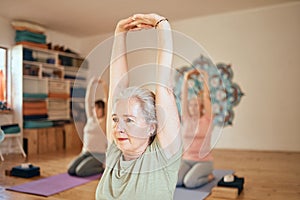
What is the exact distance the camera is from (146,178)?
78 cm

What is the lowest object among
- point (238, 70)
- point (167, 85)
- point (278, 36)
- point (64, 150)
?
point (64, 150)

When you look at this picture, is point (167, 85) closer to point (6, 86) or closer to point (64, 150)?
point (6, 86)

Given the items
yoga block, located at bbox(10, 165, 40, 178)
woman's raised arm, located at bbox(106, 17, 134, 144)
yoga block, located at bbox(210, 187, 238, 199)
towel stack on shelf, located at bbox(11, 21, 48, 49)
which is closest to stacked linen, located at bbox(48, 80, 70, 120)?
towel stack on shelf, located at bbox(11, 21, 48, 49)

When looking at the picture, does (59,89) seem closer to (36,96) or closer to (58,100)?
(58,100)

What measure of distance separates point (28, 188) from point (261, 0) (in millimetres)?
4078

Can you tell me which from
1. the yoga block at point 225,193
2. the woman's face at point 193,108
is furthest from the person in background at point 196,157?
the yoga block at point 225,193

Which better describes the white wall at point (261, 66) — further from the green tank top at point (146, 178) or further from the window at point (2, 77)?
the green tank top at point (146, 178)

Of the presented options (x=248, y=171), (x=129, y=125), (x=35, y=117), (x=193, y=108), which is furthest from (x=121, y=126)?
(x=35, y=117)

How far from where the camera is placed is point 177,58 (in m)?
0.87

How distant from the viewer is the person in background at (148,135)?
2.49 feet

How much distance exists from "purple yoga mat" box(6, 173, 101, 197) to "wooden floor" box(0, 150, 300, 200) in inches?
3.2

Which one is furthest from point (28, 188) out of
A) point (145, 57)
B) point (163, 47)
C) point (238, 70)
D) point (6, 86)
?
point (238, 70)

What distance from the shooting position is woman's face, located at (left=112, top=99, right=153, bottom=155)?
75 cm

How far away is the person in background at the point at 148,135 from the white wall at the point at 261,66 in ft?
12.2
